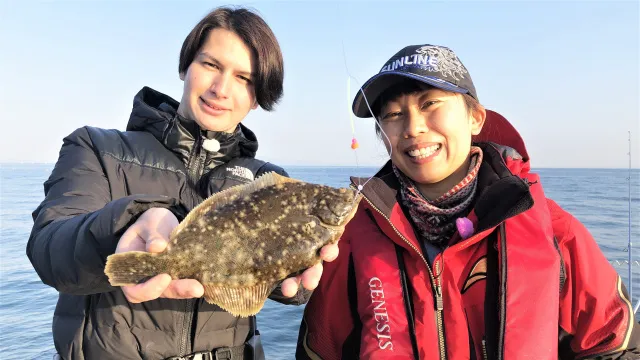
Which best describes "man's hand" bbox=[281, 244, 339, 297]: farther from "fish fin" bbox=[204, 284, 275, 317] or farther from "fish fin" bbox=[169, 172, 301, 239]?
"fish fin" bbox=[169, 172, 301, 239]

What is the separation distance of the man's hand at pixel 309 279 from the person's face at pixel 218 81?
1288mm

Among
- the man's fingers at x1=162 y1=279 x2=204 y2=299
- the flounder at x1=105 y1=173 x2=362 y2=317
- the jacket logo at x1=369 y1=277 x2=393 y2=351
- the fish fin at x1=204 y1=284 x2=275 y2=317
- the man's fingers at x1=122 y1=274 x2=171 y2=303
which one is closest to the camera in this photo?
the man's fingers at x1=122 y1=274 x2=171 y2=303

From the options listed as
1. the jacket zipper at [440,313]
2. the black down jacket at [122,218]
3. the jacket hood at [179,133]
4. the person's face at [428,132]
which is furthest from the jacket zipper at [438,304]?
the jacket hood at [179,133]

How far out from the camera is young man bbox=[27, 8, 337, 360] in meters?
2.18

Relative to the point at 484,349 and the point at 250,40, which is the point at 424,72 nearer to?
the point at 250,40

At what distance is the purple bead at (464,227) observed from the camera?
3.02 m

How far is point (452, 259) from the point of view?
3051 mm

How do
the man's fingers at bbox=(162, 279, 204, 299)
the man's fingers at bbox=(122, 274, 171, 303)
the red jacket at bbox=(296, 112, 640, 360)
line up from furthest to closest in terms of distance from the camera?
the red jacket at bbox=(296, 112, 640, 360) → the man's fingers at bbox=(162, 279, 204, 299) → the man's fingers at bbox=(122, 274, 171, 303)

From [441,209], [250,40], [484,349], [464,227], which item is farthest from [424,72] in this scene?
[484,349]

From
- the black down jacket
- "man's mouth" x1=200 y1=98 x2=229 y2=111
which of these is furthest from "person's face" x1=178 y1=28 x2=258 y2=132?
the black down jacket

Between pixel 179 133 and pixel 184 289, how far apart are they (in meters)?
1.26

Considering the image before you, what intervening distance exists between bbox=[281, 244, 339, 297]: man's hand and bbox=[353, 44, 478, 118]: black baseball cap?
4.67 feet

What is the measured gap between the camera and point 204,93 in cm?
303

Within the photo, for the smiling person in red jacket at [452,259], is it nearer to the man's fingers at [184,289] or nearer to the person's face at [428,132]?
the person's face at [428,132]
